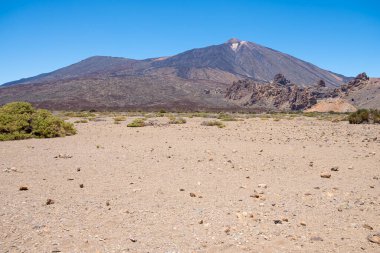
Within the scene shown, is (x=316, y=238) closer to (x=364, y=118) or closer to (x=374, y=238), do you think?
(x=374, y=238)

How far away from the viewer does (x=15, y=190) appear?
6445 mm

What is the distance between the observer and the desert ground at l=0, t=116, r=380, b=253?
434 cm

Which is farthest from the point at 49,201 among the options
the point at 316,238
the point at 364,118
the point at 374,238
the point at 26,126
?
the point at 364,118

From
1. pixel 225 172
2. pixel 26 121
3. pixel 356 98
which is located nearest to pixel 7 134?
pixel 26 121

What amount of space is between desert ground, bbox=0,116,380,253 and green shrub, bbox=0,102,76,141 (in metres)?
5.51

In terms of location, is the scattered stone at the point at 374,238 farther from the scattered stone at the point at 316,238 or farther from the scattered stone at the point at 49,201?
the scattered stone at the point at 49,201

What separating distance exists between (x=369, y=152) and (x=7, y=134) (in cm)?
1380

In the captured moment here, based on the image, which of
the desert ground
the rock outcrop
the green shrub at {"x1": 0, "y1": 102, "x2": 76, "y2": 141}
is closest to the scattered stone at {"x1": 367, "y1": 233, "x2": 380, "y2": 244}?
the desert ground

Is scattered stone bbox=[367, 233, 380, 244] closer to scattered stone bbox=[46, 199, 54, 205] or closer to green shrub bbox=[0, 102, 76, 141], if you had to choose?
scattered stone bbox=[46, 199, 54, 205]

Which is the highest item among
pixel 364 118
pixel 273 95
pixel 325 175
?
pixel 273 95

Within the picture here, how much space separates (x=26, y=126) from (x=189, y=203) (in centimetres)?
1293

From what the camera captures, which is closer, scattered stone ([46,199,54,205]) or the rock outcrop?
scattered stone ([46,199,54,205])

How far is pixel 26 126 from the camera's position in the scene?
16.4m

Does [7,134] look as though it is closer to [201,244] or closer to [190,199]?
[190,199]
